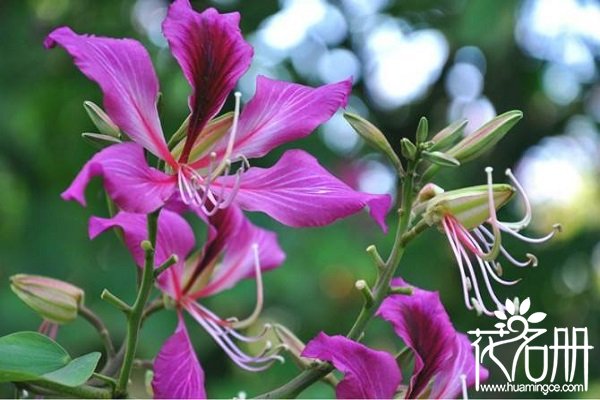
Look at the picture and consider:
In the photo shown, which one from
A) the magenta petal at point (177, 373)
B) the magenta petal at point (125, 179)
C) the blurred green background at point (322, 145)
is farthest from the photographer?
the blurred green background at point (322, 145)

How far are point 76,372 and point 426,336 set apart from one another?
0.83 feet

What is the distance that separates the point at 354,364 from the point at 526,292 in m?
1.81

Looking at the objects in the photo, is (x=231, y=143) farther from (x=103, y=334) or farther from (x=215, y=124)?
(x=103, y=334)

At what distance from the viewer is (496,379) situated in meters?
2.06

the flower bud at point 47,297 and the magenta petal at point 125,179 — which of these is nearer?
the magenta petal at point 125,179

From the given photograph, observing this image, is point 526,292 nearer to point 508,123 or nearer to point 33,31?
point 33,31

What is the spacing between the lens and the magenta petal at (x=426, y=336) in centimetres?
77

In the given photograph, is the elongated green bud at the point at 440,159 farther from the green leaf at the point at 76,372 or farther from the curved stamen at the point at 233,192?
the green leaf at the point at 76,372

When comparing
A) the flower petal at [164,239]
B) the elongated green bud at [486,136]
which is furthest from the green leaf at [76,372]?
the elongated green bud at [486,136]

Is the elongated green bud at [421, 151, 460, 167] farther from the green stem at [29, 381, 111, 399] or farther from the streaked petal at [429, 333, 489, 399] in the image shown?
the green stem at [29, 381, 111, 399]

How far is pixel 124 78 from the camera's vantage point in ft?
2.53

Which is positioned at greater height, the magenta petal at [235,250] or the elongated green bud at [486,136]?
the elongated green bud at [486,136]

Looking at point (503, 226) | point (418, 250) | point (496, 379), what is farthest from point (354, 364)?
point (418, 250)

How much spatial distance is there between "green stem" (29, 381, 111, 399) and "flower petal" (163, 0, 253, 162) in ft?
0.62
